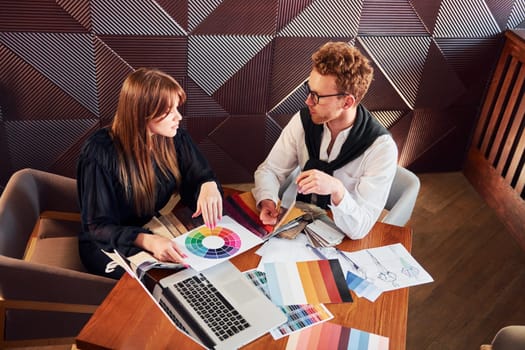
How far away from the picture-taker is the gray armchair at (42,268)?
208cm

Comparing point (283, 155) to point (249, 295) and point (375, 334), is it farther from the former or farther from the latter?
point (375, 334)

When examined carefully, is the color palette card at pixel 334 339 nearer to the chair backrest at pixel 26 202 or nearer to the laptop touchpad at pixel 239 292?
the laptop touchpad at pixel 239 292

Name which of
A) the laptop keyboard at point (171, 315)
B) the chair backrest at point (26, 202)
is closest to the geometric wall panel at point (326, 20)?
the chair backrest at point (26, 202)

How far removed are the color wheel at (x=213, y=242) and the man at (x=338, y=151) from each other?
18cm

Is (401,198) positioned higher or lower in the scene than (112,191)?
lower

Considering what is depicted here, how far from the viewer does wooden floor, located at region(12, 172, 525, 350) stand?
2.94 metres

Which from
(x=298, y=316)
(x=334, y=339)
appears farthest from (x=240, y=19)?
(x=334, y=339)

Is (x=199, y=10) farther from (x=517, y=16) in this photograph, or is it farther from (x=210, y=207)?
(x=517, y=16)

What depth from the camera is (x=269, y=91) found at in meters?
3.44

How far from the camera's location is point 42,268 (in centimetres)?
206

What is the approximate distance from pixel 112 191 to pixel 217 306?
71 centimetres

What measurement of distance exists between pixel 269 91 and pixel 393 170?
1296 millimetres

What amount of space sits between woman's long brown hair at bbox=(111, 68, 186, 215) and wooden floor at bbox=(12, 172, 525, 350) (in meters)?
1.52

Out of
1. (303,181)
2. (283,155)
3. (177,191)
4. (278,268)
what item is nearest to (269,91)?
(283,155)
